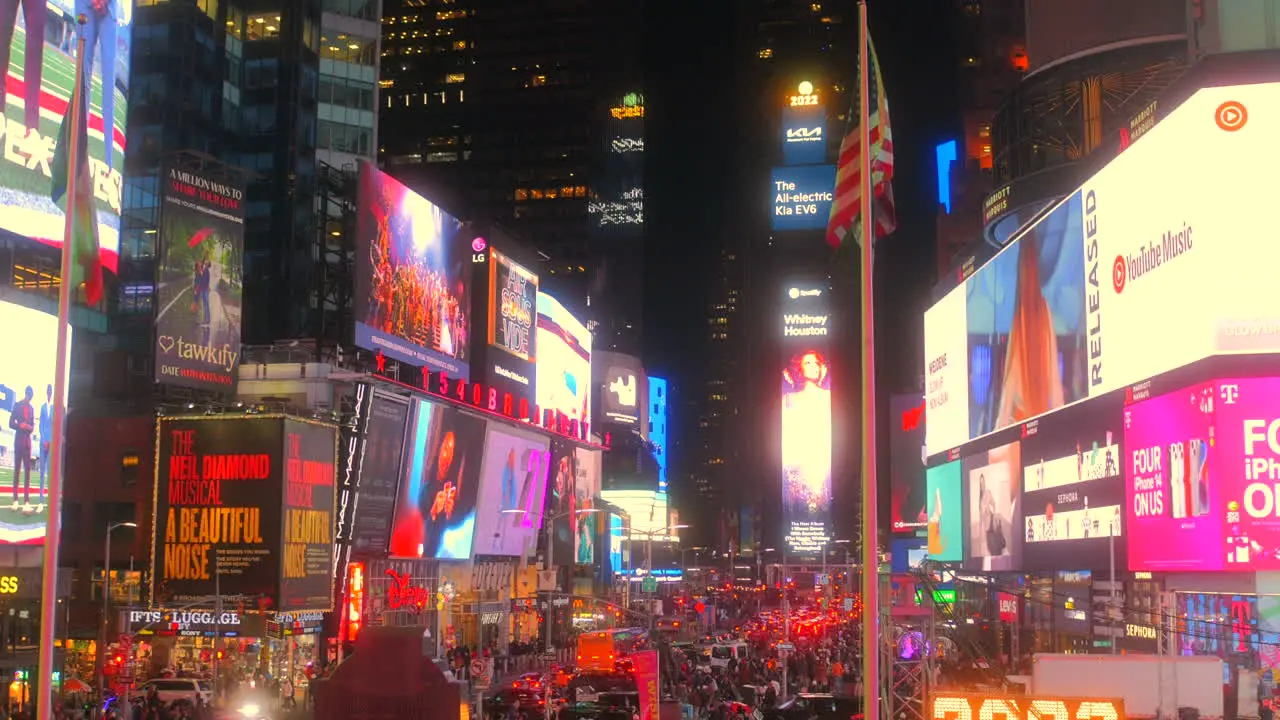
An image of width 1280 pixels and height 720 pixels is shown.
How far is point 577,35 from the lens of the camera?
6964 inches

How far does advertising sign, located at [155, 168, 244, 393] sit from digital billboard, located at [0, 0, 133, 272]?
2274 mm

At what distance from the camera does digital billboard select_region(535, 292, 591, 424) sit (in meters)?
80.9

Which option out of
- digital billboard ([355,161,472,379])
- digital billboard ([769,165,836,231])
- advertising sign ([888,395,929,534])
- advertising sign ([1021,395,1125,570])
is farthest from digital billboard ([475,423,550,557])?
digital billboard ([769,165,836,231])

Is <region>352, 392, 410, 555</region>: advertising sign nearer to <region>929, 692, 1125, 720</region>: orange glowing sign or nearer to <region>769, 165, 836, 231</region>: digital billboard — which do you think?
<region>929, 692, 1125, 720</region>: orange glowing sign

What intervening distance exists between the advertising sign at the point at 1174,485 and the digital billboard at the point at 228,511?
26.6m

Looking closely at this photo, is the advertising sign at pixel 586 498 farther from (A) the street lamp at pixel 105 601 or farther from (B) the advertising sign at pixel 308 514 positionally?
(A) the street lamp at pixel 105 601

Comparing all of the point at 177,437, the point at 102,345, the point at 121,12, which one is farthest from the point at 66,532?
the point at 102,345

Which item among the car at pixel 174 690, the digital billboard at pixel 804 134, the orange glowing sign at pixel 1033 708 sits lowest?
the car at pixel 174 690

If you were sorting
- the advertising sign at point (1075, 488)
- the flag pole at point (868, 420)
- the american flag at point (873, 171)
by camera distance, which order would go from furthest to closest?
the advertising sign at point (1075, 488), the american flag at point (873, 171), the flag pole at point (868, 420)

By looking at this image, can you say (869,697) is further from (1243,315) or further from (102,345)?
(102,345)

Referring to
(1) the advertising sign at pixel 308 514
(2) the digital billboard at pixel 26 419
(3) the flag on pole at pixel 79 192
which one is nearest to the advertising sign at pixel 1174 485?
(3) the flag on pole at pixel 79 192

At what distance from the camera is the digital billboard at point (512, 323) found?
68.1 metres

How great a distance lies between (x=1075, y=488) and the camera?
125 ft

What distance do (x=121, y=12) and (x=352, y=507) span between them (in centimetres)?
1886
